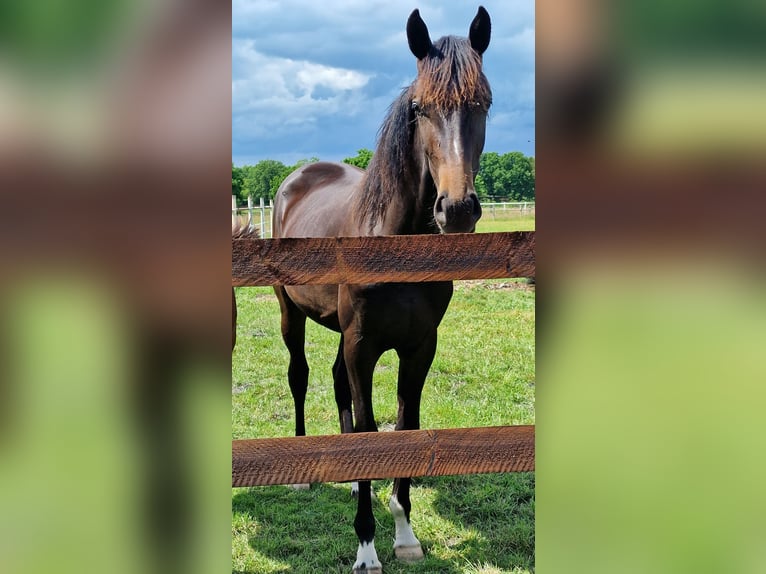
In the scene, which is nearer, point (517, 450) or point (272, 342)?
point (517, 450)

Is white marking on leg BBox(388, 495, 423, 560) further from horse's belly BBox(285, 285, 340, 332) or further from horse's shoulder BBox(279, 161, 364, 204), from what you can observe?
horse's shoulder BBox(279, 161, 364, 204)

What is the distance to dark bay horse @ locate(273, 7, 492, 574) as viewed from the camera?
8.47ft

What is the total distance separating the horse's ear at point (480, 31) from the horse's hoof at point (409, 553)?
2.39 m

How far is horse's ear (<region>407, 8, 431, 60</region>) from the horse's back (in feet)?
3.25

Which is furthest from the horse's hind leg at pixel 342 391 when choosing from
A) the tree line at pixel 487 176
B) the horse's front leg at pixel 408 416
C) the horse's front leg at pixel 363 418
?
the tree line at pixel 487 176
